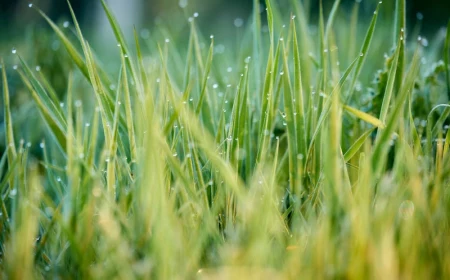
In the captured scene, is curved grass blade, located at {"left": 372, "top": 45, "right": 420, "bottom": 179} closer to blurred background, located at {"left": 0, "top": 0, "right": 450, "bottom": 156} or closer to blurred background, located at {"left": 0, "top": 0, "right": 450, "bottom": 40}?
blurred background, located at {"left": 0, "top": 0, "right": 450, "bottom": 156}

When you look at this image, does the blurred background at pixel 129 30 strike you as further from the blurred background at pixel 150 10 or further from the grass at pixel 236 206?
the grass at pixel 236 206

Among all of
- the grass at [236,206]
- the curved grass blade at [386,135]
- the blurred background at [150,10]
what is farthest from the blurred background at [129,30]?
the curved grass blade at [386,135]

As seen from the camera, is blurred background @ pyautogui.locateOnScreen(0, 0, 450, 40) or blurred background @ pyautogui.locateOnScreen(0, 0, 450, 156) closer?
blurred background @ pyautogui.locateOnScreen(0, 0, 450, 156)

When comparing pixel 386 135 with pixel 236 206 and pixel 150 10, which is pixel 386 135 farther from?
pixel 150 10

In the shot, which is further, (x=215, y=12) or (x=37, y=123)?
(x=215, y=12)

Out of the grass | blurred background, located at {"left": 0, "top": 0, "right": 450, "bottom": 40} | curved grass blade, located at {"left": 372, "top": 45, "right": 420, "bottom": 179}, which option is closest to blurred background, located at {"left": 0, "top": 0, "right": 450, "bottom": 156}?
blurred background, located at {"left": 0, "top": 0, "right": 450, "bottom": 40}

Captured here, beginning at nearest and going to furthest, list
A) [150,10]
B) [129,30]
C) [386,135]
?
[386,135]
[129,30]
[150,10]

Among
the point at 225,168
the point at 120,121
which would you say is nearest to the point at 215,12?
the point at 120,121

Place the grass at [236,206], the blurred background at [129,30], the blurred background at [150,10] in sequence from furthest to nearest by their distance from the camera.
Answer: the blurred background at [150,10] < the blurred background at [129,30] < the grass at [236,206]

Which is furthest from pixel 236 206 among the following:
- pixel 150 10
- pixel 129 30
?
pixel 150 10

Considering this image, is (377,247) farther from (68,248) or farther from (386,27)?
(386,27)

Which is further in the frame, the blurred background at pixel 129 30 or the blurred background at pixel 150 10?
the blurred background at pixel 150 10
